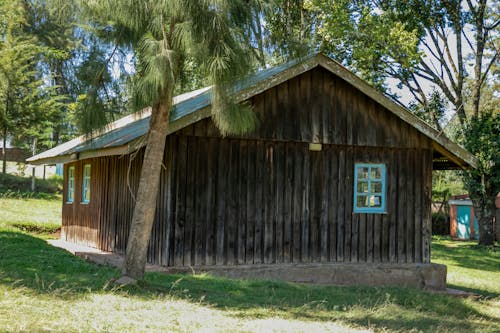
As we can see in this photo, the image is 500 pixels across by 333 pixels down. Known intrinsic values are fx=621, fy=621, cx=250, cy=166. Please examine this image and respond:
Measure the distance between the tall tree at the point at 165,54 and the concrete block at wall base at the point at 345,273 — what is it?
2389mm

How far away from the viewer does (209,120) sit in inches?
496

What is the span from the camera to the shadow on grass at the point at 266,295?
9203 mm

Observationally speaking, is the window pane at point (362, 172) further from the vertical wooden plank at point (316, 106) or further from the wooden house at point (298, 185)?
the vertical wooden plank at point (316, 106)

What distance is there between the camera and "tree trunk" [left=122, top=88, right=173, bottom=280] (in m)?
10.0

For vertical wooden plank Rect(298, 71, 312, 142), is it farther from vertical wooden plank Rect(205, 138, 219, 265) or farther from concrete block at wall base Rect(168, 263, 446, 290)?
concrete block at wall base Rect(168, 263, 446, 290)

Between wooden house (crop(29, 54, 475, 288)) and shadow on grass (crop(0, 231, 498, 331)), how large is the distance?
1.23 m

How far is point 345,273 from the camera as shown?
13641mm

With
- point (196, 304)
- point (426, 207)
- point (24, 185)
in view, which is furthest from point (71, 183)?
point (24, 185)

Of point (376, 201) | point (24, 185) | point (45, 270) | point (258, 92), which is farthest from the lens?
point (24, 185)

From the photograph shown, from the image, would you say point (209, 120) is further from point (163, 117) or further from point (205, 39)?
point (205, 39)

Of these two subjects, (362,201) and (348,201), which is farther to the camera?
(362,201)

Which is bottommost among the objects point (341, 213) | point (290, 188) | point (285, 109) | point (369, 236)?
point (369, 236)

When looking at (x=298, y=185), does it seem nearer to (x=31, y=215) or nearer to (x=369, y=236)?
(x=369, y=236)

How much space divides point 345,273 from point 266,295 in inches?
141
